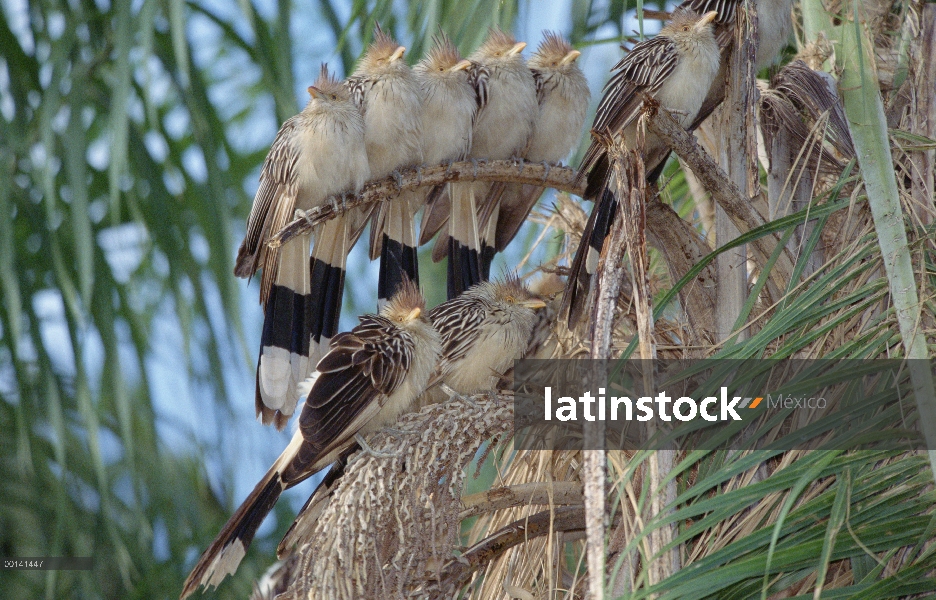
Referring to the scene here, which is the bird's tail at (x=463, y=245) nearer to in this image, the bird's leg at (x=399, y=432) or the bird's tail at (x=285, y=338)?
the bird's tail at (x=285, y=338)

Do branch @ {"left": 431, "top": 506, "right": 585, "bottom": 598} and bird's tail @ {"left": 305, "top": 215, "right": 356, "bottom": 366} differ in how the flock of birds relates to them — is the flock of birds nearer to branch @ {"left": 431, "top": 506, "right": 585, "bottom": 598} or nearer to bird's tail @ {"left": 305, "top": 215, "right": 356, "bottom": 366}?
bird's tail @ {"left": 305, "top": 215, "right": 356, "bottom": 366}

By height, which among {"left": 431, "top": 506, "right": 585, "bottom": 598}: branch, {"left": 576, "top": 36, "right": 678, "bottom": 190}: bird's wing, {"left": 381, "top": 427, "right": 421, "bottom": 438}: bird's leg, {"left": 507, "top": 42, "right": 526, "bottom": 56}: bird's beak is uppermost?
{"left": 507, "top": 42, "right": 526, "bottom": 56}: bird's beak

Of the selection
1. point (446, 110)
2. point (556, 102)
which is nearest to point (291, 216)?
point (446, 110)

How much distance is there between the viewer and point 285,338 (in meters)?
3.55

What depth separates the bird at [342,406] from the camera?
8.80ft

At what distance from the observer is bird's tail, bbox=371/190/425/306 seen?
3.84 meters

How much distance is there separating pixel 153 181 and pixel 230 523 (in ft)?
6.17

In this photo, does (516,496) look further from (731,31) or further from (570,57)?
(570,57)

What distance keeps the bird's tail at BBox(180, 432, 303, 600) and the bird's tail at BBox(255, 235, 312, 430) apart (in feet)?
1.52

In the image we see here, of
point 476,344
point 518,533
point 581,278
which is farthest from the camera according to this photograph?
point 476,344

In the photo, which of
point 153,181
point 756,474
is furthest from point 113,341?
point 756,474

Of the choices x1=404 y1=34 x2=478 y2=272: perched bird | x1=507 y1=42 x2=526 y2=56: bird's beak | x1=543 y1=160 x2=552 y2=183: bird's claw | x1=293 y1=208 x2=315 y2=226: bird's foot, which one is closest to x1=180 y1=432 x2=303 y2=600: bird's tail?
x1=293 y1=208 x2=315 y2=226: bird's foot

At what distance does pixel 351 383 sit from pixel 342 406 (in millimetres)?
79

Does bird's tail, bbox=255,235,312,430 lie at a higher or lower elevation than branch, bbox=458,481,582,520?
higher
